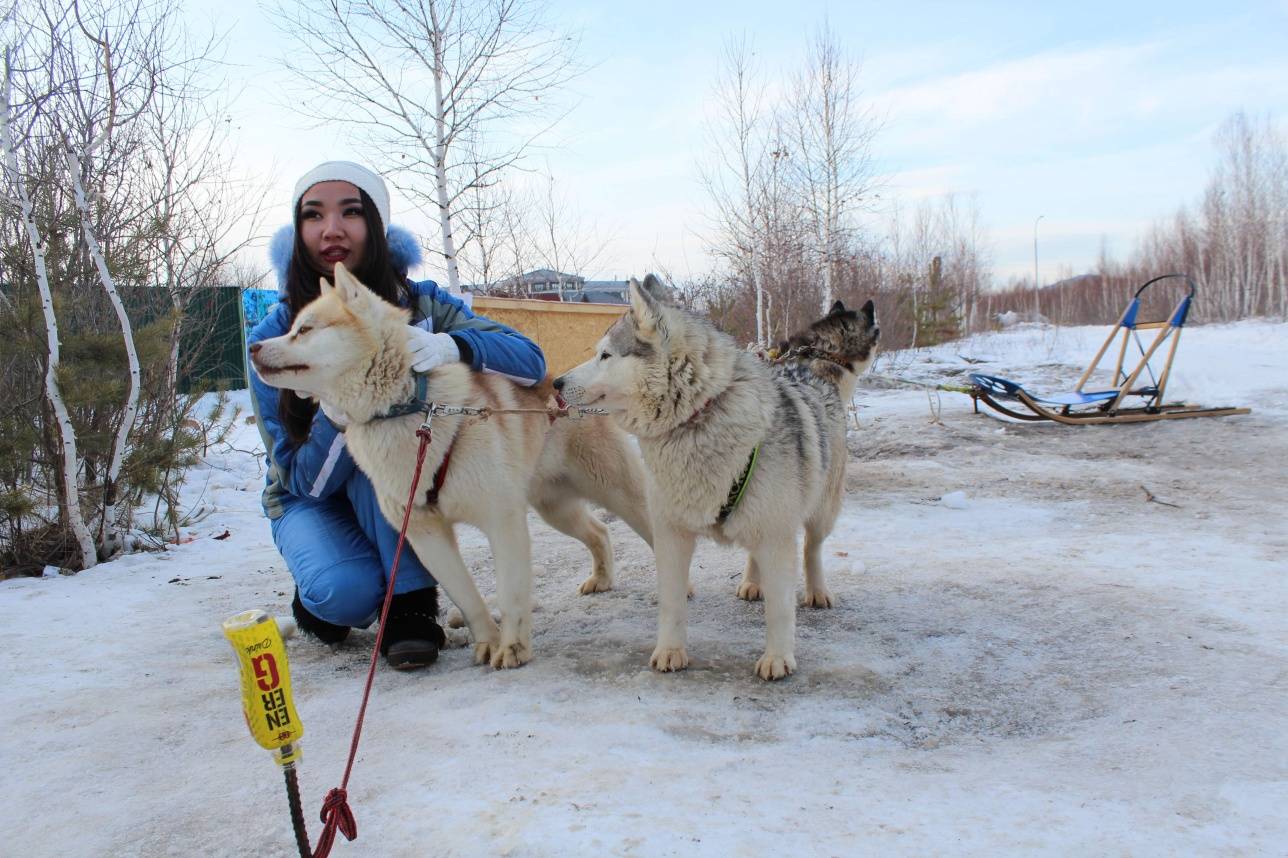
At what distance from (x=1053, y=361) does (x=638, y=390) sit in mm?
17296

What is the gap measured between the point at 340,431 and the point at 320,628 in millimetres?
869

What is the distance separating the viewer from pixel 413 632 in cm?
293

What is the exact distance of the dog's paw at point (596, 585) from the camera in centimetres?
382

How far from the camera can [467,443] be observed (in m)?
2.71

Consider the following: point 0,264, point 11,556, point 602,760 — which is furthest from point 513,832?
point 0,264

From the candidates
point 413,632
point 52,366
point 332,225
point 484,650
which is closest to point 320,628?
point 413,632

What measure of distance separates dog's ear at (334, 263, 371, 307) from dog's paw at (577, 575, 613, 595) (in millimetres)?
1828

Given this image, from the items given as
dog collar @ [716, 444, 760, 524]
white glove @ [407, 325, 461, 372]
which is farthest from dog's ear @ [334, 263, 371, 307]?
dog collar @ [716, 444, 760, 524]

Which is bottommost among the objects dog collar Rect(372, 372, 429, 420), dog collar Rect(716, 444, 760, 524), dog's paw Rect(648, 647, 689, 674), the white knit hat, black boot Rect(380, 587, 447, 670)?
dog's paw Rect(648, 647, 689, 674)

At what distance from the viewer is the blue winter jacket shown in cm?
303

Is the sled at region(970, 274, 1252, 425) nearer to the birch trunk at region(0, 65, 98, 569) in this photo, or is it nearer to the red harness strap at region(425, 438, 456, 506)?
the red harness strap at region(425, 438, 456, 506)

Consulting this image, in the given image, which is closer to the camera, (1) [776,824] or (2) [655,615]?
(1) [776,824]

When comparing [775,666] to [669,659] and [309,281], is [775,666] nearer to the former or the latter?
[669,659]

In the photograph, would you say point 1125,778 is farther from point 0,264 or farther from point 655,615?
point 0,264
